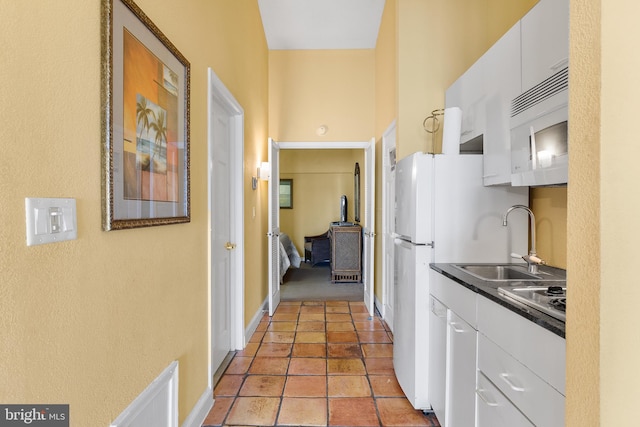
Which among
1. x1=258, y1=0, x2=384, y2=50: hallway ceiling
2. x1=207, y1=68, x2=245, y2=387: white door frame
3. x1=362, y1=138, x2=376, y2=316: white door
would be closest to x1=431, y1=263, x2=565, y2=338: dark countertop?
x1=207, y1=68, x2=245, y2=387: white door frame

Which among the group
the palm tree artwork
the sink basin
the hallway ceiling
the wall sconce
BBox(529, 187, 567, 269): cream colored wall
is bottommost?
the sink basin

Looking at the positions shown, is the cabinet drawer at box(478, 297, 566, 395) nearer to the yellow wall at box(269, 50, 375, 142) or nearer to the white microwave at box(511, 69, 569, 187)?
the white microwave at box(511, 69, 569, 187)

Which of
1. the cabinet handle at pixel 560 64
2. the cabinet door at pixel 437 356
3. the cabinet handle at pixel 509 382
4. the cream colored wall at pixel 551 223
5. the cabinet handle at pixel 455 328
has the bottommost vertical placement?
the cabinet door at pixel 437 356

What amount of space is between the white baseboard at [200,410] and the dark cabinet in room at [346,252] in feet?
10.9

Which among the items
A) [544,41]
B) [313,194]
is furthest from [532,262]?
[313,194]

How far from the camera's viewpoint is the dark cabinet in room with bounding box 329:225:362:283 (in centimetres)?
520

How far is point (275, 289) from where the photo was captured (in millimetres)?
3857

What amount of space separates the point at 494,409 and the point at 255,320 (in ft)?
8.10

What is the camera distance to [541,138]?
1424 mm

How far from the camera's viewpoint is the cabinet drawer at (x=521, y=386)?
3.13ft

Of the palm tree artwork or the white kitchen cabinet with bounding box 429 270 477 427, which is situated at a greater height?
the palm tree artwork

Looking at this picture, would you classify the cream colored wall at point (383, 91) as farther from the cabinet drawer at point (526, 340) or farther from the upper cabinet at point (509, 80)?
the cabinet drawer at point (526, 340)

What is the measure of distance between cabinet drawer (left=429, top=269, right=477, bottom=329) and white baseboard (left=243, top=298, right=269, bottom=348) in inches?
70.2

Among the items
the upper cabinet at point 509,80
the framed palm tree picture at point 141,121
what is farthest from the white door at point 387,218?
the framed palm tree picture at point 141,121
